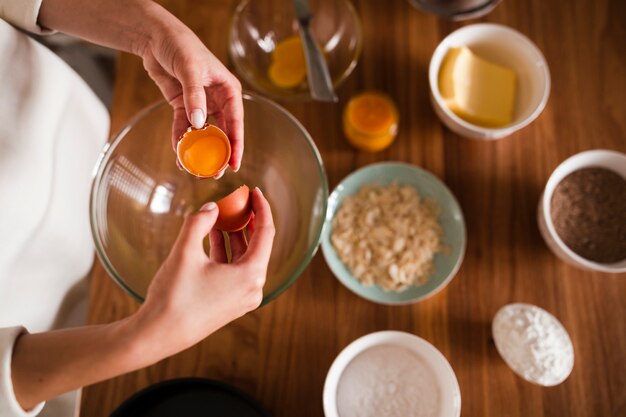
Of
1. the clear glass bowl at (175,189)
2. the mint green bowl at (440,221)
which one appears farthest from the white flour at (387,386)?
the clear glass bowl at (175,189)

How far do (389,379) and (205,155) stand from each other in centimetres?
51

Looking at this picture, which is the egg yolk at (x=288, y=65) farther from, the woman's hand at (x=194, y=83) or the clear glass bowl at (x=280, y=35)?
the woman's hand at (x=194, y=83)

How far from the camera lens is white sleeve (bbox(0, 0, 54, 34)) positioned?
82 cm

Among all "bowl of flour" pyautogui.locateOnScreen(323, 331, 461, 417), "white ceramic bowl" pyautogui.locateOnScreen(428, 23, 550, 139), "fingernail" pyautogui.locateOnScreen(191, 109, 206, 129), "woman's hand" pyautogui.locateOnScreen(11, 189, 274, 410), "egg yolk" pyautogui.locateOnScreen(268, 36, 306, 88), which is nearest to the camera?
"woman's hand" pyautogui.locateOnScreen(11, 189, 274, 410)

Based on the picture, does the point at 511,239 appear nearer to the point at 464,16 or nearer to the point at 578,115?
the point at 578,115

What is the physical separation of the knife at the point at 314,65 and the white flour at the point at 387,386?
51cm

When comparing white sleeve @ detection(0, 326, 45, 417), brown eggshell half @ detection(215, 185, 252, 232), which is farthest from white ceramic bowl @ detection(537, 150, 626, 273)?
white sleeve @ detection(0, 326, 45, 417)

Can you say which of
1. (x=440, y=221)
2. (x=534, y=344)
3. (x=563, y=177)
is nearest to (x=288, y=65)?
(x=440, y=221)

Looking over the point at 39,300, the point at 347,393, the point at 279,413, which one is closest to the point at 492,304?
the point at 347,393

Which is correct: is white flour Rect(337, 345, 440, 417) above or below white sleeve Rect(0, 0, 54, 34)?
below

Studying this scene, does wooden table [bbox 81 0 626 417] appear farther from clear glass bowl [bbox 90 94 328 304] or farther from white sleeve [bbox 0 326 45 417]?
white sleeve [bbox 0 326 45 417]

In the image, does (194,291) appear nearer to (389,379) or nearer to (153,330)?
(153,330)

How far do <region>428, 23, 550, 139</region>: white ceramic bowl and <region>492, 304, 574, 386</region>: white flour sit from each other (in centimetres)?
35

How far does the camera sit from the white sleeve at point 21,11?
82cm
